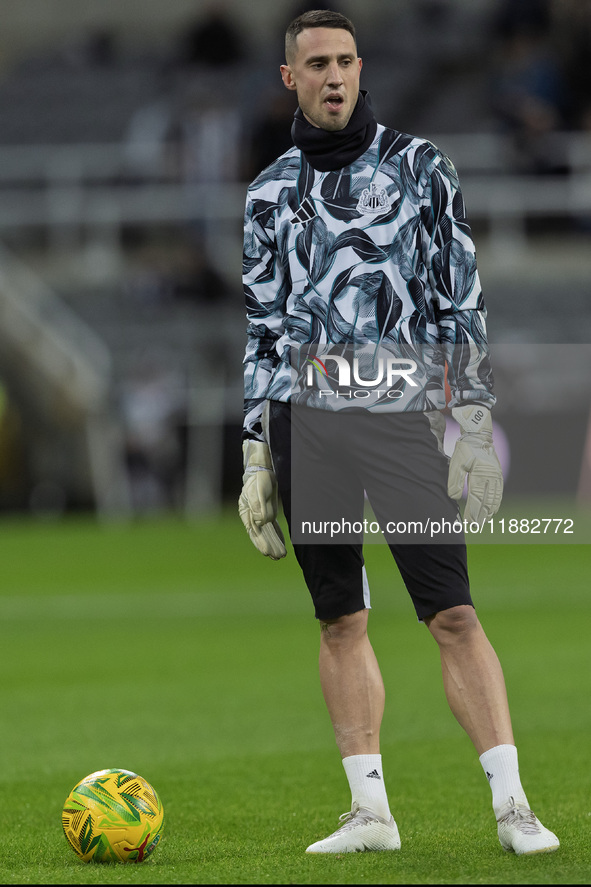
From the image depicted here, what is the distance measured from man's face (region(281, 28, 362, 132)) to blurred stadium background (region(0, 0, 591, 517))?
15.0 meters

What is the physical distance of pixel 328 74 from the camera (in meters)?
4.57

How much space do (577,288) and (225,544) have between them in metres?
7.81

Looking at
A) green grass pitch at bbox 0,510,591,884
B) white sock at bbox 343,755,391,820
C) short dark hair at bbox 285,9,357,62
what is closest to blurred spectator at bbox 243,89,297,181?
green grass pitch at bbox 0,510,591,884

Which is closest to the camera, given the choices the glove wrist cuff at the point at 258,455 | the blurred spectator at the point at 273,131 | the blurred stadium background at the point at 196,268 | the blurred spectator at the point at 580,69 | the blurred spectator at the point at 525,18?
the glove wrist cuff at the point at 258,455

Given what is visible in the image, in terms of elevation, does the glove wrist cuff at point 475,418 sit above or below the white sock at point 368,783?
above

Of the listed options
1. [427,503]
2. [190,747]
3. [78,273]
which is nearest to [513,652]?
[190,747]

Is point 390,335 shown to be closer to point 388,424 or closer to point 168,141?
point 388,424

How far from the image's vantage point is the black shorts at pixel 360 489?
14.7ft

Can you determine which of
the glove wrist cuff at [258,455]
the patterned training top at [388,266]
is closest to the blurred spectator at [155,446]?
the glove wrist cuff at [258,455]

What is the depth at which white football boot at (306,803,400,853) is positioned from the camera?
4629mm

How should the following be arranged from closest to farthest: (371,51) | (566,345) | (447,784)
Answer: (447,784)
(566,345)
(371,51)

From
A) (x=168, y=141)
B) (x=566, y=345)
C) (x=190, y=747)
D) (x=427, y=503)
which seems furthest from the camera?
(x=168, y=141)

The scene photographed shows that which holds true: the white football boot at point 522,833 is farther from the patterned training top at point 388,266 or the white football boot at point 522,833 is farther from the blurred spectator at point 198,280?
the blurred spectator at point 198,280

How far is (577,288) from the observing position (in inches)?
868
